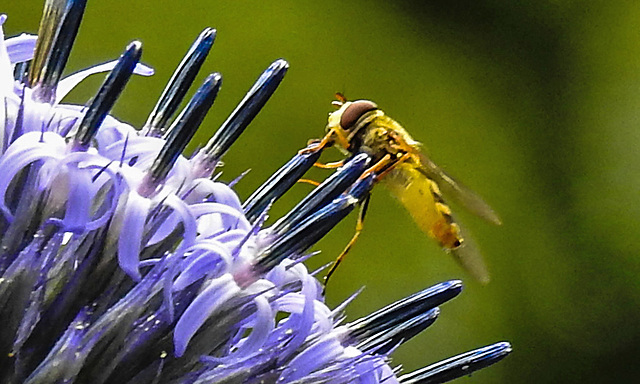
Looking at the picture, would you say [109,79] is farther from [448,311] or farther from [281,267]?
[448,311]

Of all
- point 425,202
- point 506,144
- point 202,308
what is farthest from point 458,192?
point 506,144

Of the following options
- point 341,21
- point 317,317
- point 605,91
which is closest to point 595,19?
point 605,91

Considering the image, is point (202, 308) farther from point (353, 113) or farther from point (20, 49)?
point (353, 113)

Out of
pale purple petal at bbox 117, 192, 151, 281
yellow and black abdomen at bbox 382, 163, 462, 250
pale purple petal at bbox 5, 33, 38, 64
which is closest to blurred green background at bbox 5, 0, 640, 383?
yellow and black abdomen at bbox 382, 163, 462, 250

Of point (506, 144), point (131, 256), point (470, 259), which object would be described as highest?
point (131, 256)

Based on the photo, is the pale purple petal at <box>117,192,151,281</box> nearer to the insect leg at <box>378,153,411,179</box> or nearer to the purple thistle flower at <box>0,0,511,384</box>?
the purple thistle flower at <box>0,0,511,384</box>
